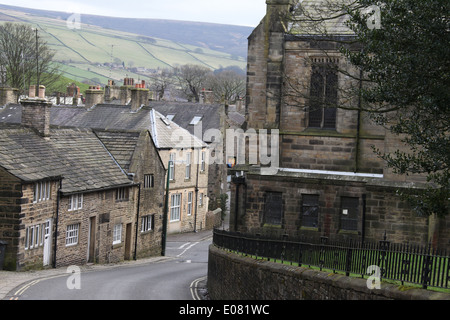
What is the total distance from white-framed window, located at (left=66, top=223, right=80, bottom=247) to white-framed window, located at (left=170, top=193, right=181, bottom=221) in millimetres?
22655

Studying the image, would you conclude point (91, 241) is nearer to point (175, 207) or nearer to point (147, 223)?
point (147, 223)

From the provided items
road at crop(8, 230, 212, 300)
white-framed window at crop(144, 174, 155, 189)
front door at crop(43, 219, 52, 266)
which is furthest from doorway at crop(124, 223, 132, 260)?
front door at crop(43, 219, 52, 266)

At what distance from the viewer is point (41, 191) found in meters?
27.5

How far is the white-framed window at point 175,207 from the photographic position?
2109 inches

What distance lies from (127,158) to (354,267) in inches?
879

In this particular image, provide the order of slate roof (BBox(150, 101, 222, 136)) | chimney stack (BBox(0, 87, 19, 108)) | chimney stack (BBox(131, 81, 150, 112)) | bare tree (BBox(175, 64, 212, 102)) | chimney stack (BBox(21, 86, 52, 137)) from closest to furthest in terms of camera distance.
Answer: chimney stack (BBox(21, 86, 52, 137))
chimney stack (BBox(131, 81, 150, 112))
chimney stack (BBox(0, 87, 19, 108))
slate roof (BBox(150, 101, 222, 136))
bare tree (BBox(175, 64, 212, 102))

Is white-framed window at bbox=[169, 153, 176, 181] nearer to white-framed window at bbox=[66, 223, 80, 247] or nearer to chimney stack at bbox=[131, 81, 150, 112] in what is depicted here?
chimney stack at bbox=[131, 81, 150, 112]

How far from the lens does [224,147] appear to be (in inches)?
2704

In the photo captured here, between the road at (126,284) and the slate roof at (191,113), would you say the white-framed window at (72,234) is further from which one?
the slate roof at (191,113)

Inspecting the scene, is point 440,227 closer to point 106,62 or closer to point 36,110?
point 36,110

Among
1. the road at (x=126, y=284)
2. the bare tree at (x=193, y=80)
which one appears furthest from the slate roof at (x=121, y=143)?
the bare tree at (x=193, y=80)

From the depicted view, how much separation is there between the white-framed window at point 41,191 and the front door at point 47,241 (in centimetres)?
111

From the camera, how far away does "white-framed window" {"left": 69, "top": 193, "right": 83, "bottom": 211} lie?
30.0 meters

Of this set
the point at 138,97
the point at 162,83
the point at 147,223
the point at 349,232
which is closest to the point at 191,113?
the point at 138,97
